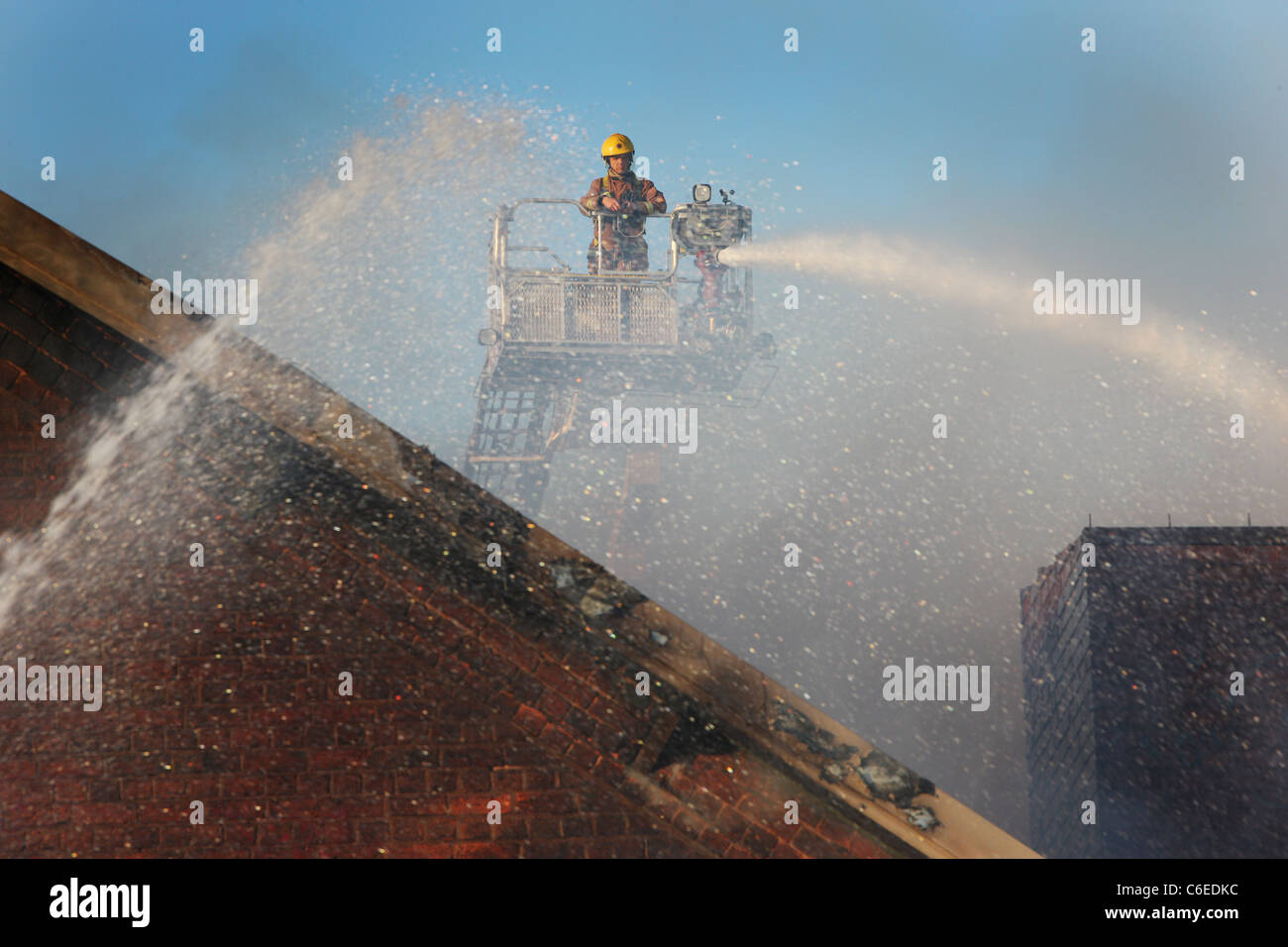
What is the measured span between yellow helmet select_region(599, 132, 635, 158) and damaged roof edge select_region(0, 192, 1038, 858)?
1185 centimetres

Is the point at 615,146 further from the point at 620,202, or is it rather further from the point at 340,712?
the point at 340,712

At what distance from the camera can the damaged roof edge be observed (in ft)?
14.8

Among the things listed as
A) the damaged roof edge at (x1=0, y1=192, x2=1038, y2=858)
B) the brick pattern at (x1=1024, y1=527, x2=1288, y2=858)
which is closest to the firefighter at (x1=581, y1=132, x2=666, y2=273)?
the brick pattern at (x1=1024, y1=527, x2=1288, y2=858)

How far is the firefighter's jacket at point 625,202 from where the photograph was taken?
52.6ft

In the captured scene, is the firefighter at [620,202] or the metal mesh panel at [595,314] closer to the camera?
the firefighter at [620,202]

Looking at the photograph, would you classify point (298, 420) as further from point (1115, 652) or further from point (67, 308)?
point (1115, 652)

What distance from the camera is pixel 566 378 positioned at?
781 inches

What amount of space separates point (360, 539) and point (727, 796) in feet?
5.82

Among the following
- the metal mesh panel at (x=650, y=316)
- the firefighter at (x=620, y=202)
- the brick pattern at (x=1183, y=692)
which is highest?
the firefighter at (x=620, y=202)

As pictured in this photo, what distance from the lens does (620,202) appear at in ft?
53.2

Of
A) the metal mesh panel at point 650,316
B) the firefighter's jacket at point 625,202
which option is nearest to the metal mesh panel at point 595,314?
the metal mesh panel at point 650,316

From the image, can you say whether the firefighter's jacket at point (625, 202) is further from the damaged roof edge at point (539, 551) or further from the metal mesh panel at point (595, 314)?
the damaged roof edge at point (539, 551)

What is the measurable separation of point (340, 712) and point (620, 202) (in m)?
12.7

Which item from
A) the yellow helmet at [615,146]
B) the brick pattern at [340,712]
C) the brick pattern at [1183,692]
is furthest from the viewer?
the yellow helmet at [615,146]
